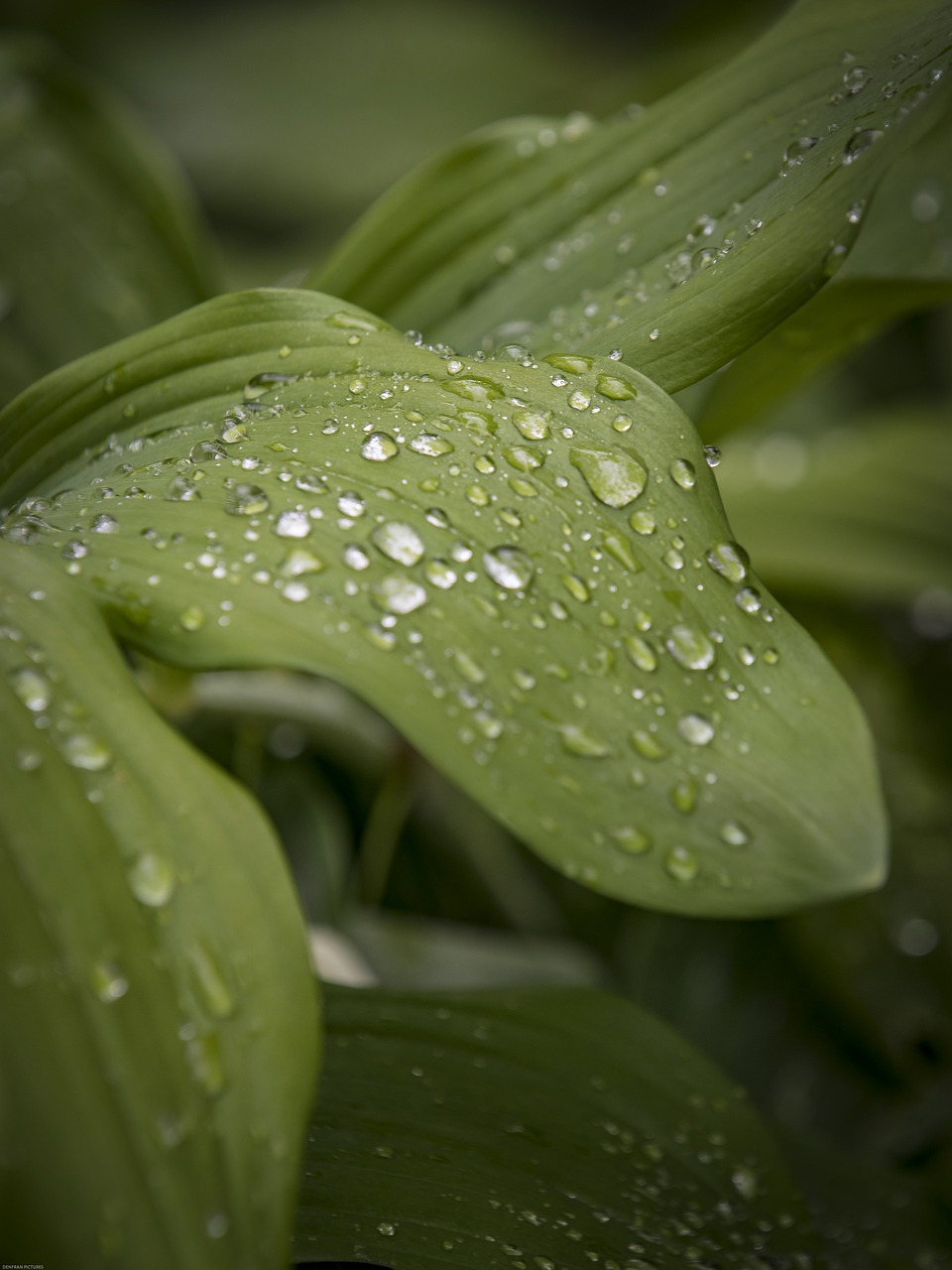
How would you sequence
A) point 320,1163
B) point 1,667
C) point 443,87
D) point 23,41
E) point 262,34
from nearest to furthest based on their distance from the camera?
point 1,667, point 320,1163, point 23,41, point 443,87, point 262,34

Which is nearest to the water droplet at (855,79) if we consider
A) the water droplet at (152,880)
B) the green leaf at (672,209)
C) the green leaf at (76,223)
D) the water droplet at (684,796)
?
the green leaf at (672,209)

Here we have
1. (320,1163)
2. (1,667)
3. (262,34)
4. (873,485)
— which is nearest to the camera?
(1,667)

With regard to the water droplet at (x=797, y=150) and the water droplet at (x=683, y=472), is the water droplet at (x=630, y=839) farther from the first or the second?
the water droplet at (x=797, y=150)

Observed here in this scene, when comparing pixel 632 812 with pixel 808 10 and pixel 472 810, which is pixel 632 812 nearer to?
pixel 808 10

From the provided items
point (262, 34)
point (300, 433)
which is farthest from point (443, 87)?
point (300, 433)

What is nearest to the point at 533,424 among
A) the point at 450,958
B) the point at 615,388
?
the point at 615,388

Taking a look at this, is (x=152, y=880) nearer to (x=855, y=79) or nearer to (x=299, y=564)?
(x=299, y=564)

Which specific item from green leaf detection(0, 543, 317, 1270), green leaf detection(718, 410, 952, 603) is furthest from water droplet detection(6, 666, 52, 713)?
green leaf detection(718, 410, 952, 603)
